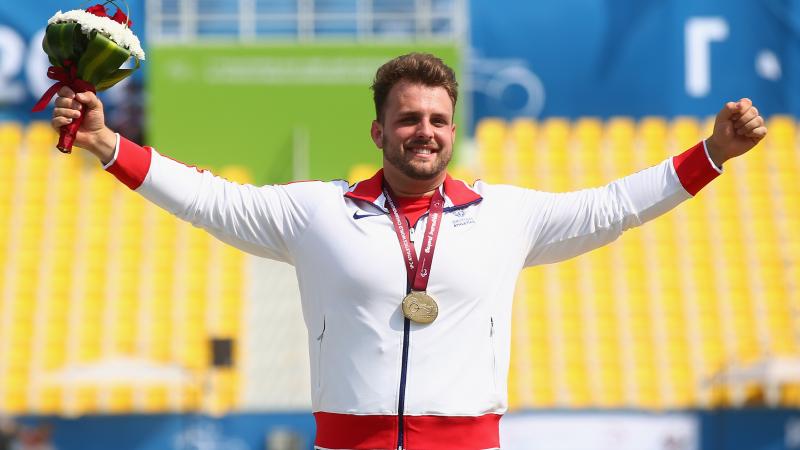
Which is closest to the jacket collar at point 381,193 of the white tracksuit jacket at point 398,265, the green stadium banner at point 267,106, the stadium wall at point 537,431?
the white tracksuit jacket at point 398,265

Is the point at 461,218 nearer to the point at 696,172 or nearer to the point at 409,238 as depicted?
the point at 409,238

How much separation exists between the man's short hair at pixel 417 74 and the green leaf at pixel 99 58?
29.1 inches

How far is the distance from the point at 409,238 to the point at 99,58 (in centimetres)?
100

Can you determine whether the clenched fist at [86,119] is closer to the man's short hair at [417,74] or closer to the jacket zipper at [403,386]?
the man's short hair at [417,74]

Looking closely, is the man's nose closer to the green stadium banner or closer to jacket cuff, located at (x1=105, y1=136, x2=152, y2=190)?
jacket cuff, located at (x1=105, y1=136, x2=152, y2=190)

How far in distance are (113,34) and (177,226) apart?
11476 millimetres

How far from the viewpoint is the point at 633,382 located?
44.4ft

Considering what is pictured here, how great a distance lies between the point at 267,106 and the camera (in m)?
14.6

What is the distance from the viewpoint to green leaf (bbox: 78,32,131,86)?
3611 mm

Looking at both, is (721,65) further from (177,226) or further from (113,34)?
(113,34)

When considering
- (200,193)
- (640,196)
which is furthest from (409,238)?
(640,196)

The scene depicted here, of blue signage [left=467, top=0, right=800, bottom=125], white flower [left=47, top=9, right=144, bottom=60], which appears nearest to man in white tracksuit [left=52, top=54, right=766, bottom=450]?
white flower [left=47, top=9, right=144, bottom=60]

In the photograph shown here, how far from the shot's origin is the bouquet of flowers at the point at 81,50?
3.61m

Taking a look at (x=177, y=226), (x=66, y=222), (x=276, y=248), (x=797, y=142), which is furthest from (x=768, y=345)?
(x=276, y=248)
